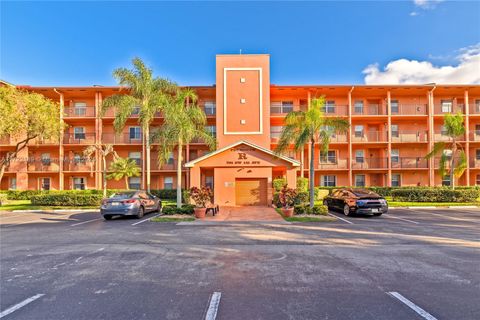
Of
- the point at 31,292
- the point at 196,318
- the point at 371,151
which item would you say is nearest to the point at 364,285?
the point at 196,318

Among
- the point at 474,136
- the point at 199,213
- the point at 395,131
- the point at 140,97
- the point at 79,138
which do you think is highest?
the point at 140,97

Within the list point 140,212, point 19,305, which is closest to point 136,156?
point 140,212

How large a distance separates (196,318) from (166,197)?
21.1 metres

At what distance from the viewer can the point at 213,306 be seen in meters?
3.98

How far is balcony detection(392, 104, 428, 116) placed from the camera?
26.1 metres

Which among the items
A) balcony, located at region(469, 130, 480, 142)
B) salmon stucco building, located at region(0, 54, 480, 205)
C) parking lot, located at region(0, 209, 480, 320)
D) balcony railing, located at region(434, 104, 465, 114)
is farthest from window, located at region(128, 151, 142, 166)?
balcony, located at region(469, 130, 480, 142)

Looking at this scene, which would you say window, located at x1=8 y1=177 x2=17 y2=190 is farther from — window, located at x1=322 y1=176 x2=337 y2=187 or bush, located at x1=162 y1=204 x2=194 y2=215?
window, located at x1=322 y1=176 x2=337 y2=187

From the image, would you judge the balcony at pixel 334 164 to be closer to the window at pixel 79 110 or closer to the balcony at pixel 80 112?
the balcony at pixel 80 112

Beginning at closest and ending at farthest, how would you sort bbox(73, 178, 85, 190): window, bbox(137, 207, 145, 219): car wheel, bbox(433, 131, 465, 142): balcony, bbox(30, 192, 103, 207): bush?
1. bbox(137, 207, 145, 219): car wheel
2. bbox(30, 192, 103, 207): bush
3. bbox(433, 131, 465, 142): balcony
4. bbox(73, 178, 85, 190): window

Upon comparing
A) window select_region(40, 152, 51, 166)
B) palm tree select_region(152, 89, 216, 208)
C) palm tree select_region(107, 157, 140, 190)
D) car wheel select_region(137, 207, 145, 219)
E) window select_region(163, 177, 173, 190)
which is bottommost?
car wheel select_region(137, 207, 145, 219)

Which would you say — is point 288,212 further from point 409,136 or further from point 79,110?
point 79,110

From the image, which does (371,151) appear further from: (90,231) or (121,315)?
(121,315)

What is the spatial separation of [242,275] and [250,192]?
14195 millimetres

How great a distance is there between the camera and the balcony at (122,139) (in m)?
26.1
